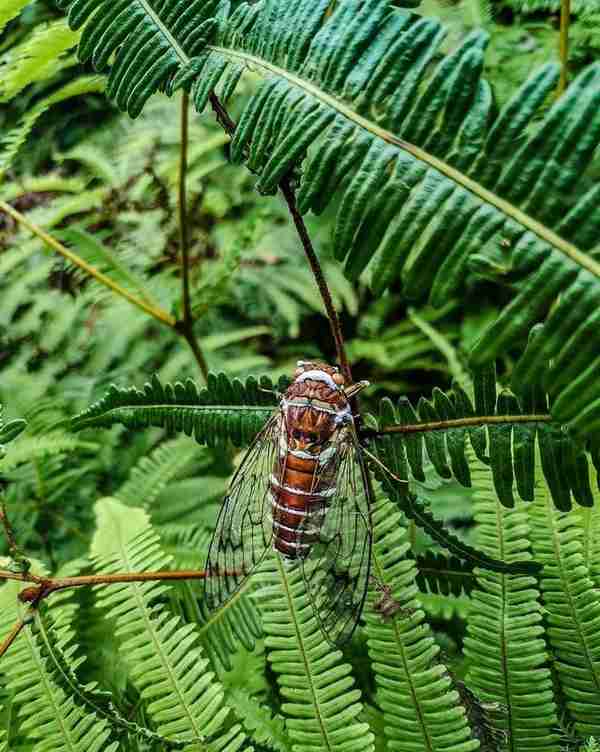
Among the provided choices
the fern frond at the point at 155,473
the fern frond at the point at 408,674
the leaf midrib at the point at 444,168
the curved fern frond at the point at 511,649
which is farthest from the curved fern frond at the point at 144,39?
the fern frond at the point at 155,473

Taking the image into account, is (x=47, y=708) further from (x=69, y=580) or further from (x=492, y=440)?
(x=492, y=440)

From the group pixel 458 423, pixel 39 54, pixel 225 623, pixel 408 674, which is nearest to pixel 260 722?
pixel 225 623

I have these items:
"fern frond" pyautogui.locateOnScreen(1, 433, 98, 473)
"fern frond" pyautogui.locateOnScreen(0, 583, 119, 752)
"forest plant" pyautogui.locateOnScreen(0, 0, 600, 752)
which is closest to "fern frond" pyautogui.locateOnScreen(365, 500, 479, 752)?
"forest plant" pyautogui.locateOnScreen(0, 0, 600, 752)

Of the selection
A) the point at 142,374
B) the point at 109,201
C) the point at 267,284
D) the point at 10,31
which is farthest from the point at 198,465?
the point at 10,31

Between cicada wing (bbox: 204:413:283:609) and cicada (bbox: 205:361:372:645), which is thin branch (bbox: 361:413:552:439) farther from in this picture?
cicada wing (bbox: 204:413:283:609)

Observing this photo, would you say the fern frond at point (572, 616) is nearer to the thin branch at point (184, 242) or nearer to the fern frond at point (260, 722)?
the fern frond at point (260, 722)

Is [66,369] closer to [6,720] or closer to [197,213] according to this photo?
[197,213]
